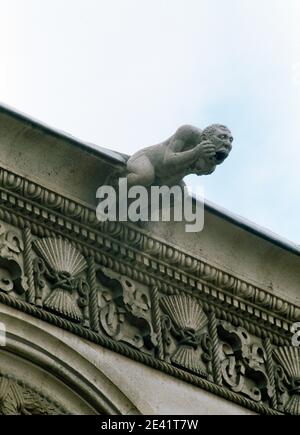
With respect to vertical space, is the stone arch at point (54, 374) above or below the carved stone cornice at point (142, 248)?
below

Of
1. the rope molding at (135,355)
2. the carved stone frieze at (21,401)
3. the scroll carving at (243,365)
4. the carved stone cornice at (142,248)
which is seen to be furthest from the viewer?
the scroll carving at (243,365)

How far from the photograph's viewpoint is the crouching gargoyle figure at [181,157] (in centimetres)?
1551

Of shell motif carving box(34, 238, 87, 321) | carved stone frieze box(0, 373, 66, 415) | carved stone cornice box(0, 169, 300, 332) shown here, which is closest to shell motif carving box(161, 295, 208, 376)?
carved stone cornice box(0, 169, 300, 332)

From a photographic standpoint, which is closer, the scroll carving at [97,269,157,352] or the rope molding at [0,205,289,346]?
the rope molding at [0,205,289,346]

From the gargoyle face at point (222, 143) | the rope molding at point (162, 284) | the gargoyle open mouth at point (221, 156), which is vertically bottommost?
the rope molding at point (162, 284)

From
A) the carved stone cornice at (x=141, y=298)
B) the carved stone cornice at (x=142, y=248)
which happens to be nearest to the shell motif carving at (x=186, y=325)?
the carved stone cornice at (x=141, y=298)

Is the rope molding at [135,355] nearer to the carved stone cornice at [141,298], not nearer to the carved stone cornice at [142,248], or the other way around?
the carved stone cornice at [141,298]

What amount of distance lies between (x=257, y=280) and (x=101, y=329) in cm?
134

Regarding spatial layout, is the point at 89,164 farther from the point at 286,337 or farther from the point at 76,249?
the point at 286,337

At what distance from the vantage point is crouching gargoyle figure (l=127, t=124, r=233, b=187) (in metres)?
15.5

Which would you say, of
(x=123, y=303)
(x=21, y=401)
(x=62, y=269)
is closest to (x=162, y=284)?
(x=123, y=303)

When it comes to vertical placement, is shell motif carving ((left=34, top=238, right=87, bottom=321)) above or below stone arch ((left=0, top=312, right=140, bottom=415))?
above

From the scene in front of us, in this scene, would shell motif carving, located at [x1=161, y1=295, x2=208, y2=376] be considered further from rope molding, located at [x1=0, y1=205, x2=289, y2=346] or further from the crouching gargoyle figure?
the crouching gargoyle figure

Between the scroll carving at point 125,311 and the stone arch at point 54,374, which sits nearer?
the stone arch at point 54,374
